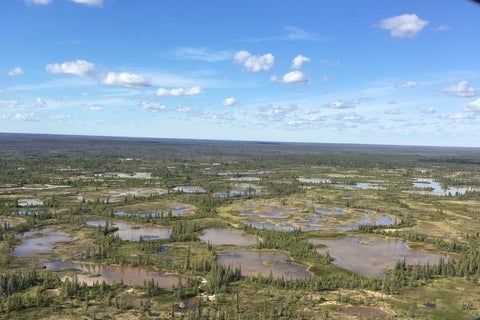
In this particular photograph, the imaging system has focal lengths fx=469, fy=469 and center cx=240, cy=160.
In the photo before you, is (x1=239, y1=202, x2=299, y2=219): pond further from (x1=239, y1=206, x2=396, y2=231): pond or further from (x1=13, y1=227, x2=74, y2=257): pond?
(x1=13, y1=227, x2=74, y2=257): pond

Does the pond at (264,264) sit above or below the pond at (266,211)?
below

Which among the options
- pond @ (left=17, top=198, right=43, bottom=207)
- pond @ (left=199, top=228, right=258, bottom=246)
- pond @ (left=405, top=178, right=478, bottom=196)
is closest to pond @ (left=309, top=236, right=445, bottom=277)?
pond @ (left=199, top=228, right=258, bottom=246)

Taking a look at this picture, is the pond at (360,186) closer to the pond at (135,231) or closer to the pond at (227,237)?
the pond at (227,237)

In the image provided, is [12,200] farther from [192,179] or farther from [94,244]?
[192,179]

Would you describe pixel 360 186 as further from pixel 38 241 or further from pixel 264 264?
pixel 38 241

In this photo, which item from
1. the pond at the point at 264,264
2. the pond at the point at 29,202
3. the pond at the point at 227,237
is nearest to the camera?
the pond at the point at 264,264

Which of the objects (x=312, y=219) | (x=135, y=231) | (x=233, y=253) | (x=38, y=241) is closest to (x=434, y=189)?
(x=312, y=219)

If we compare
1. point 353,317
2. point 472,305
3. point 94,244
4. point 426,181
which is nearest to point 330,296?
point 353,317

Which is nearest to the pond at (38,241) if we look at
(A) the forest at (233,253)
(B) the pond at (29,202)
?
(A) the forest at (233,253)
